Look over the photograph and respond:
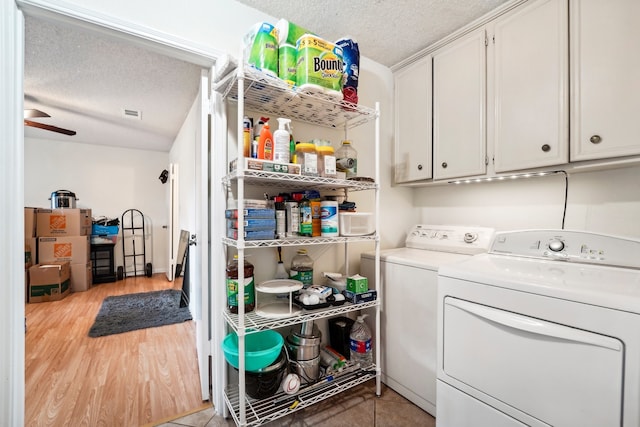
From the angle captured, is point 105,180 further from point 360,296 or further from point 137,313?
point 360,296

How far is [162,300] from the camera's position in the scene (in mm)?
3512

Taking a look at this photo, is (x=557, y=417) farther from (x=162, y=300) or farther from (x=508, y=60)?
(x=162, y=300)

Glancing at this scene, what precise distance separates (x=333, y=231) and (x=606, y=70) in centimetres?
141

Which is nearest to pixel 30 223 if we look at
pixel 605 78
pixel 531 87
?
pixel 531 87

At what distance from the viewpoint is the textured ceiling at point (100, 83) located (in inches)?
76.5

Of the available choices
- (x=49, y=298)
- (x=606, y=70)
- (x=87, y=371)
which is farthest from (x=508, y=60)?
(x=49, y=298)

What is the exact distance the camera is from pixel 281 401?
136 cm

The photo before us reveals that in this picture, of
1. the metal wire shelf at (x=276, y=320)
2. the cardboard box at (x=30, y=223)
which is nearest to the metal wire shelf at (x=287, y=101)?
the metal wire shelf at (x=276, y=320)

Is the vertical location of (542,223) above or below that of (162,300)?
above

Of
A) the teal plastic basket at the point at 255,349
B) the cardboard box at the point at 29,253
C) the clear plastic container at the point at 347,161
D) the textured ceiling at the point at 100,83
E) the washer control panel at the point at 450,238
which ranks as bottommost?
the teal plastic basket at the point at 255,349

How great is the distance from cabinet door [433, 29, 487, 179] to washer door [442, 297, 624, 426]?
0.94 m

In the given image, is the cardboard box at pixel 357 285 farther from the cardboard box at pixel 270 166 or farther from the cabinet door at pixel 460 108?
the cabinet door at pixel 460 108

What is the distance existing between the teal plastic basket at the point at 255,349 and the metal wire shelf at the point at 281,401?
0.63 ft

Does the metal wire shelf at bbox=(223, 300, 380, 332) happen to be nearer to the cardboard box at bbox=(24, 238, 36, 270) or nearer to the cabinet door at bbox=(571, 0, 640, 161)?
the cabinet door at bbox=(571, 0, 640, 161)
